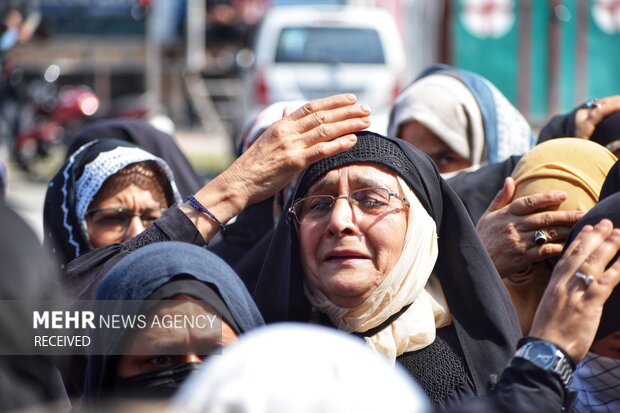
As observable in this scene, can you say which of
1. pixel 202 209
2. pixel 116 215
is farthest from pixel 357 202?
pixel 116 215

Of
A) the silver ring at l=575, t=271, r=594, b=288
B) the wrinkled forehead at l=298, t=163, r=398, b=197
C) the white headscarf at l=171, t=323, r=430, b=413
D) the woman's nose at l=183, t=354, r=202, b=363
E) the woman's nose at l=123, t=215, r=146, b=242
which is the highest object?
the white headscarf at l=171, t=323, r=430, b=413

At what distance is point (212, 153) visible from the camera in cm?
1496

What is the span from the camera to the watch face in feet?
7.07

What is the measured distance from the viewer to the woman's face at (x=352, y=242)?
2701mm

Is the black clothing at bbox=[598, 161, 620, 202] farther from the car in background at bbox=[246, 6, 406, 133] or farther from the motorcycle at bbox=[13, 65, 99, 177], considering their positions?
the motorcycle at bbox=[13, 65, 99, 177]

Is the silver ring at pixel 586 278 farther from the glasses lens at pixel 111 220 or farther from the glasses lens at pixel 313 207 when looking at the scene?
the glasses lens at pixel 111 220

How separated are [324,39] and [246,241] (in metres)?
8.47

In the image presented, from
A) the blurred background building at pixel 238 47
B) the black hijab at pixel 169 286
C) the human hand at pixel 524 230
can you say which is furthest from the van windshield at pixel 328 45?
the black hijab at pixel 169 286

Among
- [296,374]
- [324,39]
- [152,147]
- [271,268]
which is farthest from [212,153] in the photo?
[296,374]

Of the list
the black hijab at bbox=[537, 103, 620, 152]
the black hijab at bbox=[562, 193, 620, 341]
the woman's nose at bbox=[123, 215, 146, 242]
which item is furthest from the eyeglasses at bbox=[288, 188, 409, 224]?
the black hijab at bbox=[537, 103, 620, 152]

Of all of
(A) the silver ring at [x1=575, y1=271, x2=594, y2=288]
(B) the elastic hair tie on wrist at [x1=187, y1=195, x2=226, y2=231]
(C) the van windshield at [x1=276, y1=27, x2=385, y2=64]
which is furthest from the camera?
(C) the van windshield at [x1=276, y1=27, x2=385, y2=64]

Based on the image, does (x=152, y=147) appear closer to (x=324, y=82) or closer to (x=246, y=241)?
(x=246, y=241)

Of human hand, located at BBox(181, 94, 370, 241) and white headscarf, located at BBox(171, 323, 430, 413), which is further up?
white headscarf, located at BBox(171, 323, 430, 413)

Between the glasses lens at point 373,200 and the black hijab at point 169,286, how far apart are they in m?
0.54
